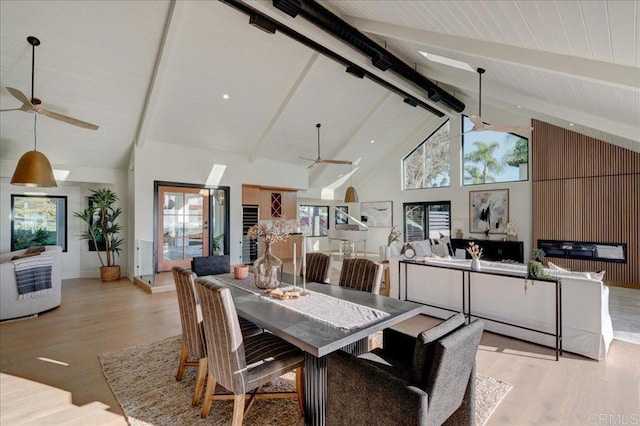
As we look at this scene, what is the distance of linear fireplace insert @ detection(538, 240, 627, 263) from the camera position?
6369 millimetres

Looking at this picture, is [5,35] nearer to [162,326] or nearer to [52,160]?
[52,160]

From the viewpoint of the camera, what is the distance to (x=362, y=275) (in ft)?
9.84

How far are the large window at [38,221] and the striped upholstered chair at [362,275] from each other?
7.32m

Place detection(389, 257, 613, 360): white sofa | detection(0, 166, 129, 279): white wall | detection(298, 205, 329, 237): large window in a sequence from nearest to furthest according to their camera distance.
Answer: detection(389, 257, 613, 360): white sofa < detection(0, 166, 129, 279): white wall < detection(298, 205, 329, 237): large window

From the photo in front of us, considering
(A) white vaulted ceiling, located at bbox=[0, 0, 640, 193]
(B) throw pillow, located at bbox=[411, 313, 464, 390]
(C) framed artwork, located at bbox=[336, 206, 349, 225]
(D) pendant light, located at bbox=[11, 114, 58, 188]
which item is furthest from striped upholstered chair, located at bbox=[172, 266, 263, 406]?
(C) framed artwork, located at bbox=[336, 206, 349, 225]

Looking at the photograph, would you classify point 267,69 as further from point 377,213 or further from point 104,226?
point 377,213

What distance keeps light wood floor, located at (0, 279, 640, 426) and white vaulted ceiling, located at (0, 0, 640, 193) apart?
2688 millimetres

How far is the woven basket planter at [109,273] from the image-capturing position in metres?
6.70

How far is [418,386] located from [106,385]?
2.76 metres

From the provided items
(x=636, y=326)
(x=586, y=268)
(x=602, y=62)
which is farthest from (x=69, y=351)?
(x=586, y=268)

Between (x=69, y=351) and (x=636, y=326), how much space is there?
276 inches

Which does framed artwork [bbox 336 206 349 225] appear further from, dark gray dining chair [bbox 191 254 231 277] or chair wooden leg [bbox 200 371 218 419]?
chair wooden leg [bbox 200 371 218 419]

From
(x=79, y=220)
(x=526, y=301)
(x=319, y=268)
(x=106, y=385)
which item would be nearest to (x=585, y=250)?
(x=526, y=301)

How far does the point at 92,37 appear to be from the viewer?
433 centimetres
